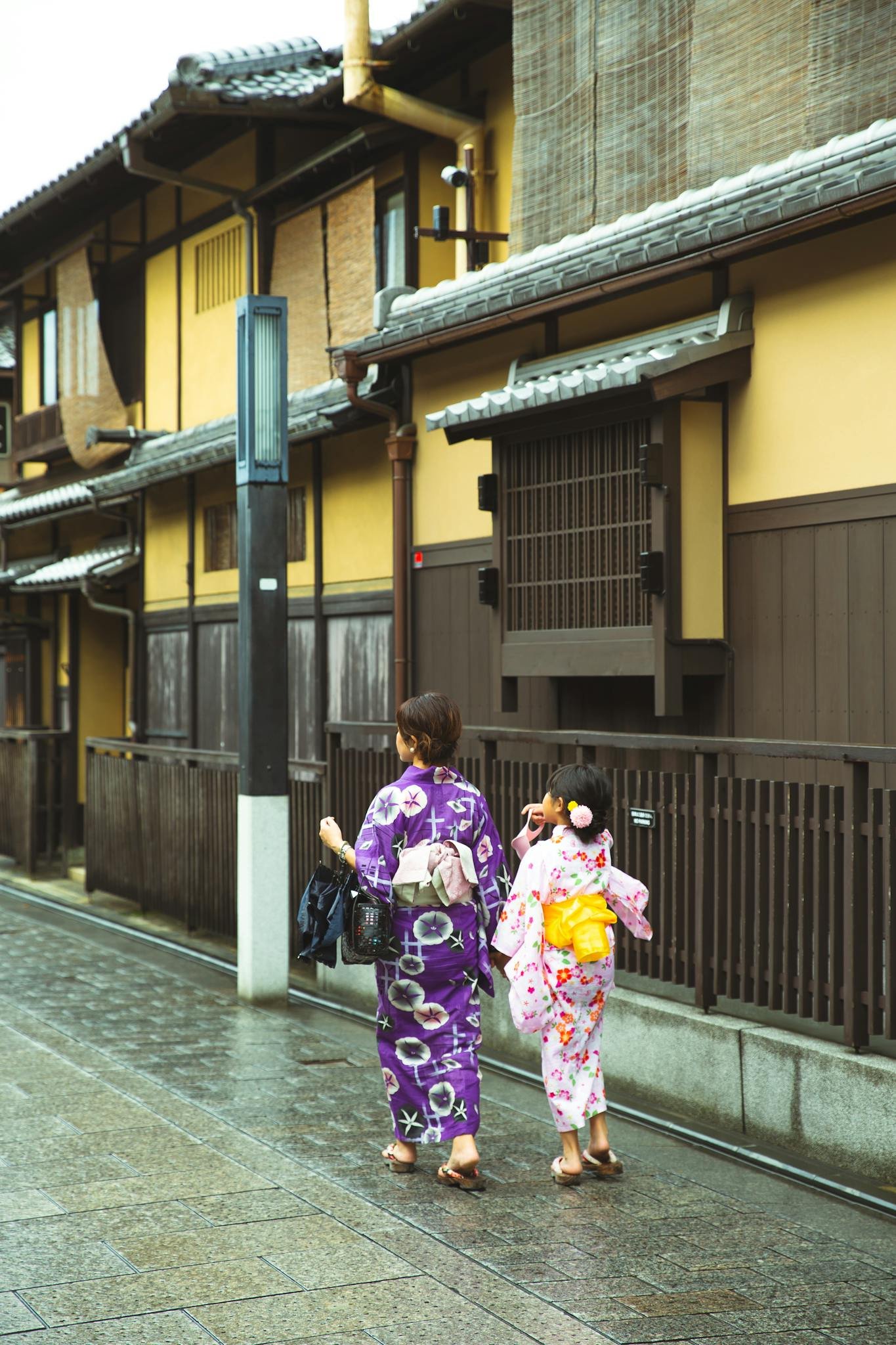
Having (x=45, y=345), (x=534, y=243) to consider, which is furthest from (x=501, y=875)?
(x=45, y=345)

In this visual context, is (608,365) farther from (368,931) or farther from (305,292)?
(305,292)

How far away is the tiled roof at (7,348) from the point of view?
2584cm

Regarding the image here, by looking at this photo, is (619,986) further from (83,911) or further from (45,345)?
(45,345)

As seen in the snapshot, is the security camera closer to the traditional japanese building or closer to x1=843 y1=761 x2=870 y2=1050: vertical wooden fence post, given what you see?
the traditional japanese building

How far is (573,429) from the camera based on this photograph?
30.5 ft

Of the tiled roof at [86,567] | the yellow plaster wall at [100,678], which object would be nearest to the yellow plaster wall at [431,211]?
the tiled roof at [86,567]

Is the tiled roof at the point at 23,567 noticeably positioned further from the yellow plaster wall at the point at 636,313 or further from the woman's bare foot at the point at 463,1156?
the woman's bare foot at the point at 463,1156

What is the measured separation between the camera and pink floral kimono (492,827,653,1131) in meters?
6.20

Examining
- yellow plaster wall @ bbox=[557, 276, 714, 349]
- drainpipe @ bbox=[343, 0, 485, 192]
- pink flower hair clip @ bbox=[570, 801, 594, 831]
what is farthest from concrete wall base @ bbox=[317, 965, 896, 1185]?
drainpipe @ bbox=[343, 0, 485, 192]

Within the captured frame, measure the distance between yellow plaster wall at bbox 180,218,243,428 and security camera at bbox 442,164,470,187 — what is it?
457 centimetres

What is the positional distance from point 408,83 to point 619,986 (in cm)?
819

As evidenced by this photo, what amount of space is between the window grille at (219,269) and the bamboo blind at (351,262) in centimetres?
232

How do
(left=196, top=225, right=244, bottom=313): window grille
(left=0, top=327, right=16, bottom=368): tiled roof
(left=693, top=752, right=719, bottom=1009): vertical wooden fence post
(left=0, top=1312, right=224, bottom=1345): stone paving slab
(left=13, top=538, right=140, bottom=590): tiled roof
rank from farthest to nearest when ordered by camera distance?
1. (left=0, top=327, right=16, bottom=368): tiled roof
2. (left=13, top=538, right=140, bottom=590): tiled roof
3. (left=196, top=225, right=244, bottom=313): window grille
4. (left=693, top=752, right=719, bottom=1009): vertical wooden fence post
5. (left=0, top=1312, right=224, bottom=1345): stone paving slab

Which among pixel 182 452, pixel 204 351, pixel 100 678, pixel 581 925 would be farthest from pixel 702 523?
pixel 100 678
